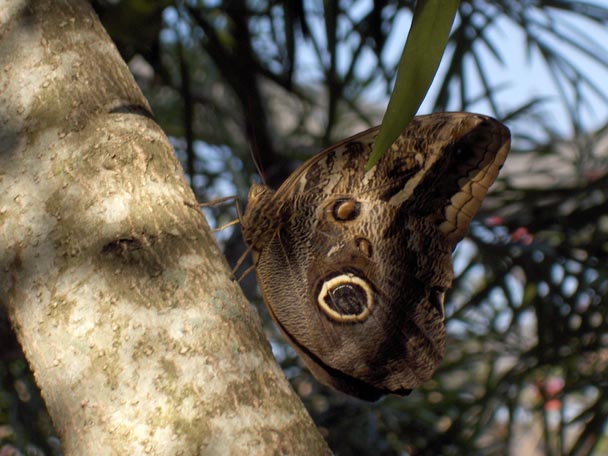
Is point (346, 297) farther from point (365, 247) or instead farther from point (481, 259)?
point (481, 259)

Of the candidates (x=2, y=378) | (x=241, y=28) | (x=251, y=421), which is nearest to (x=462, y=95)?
(x=241, y=28)

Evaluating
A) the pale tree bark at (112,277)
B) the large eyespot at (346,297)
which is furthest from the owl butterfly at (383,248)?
the pale tree bark at (112,277)

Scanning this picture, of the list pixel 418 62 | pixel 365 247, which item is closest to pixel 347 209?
pixel 365 247

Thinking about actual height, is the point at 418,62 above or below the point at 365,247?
above

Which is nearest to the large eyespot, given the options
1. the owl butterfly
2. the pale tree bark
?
the owl butterfly

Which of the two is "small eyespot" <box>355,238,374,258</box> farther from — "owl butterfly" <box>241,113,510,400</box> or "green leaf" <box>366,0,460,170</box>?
"green leaf" <box>366,0,460,170</box>

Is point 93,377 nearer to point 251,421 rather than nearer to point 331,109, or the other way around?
point 251,421

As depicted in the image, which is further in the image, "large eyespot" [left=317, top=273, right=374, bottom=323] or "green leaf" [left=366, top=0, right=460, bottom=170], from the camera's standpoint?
"large eyespot" [left=317, top=273, right=374, bottom=323]
